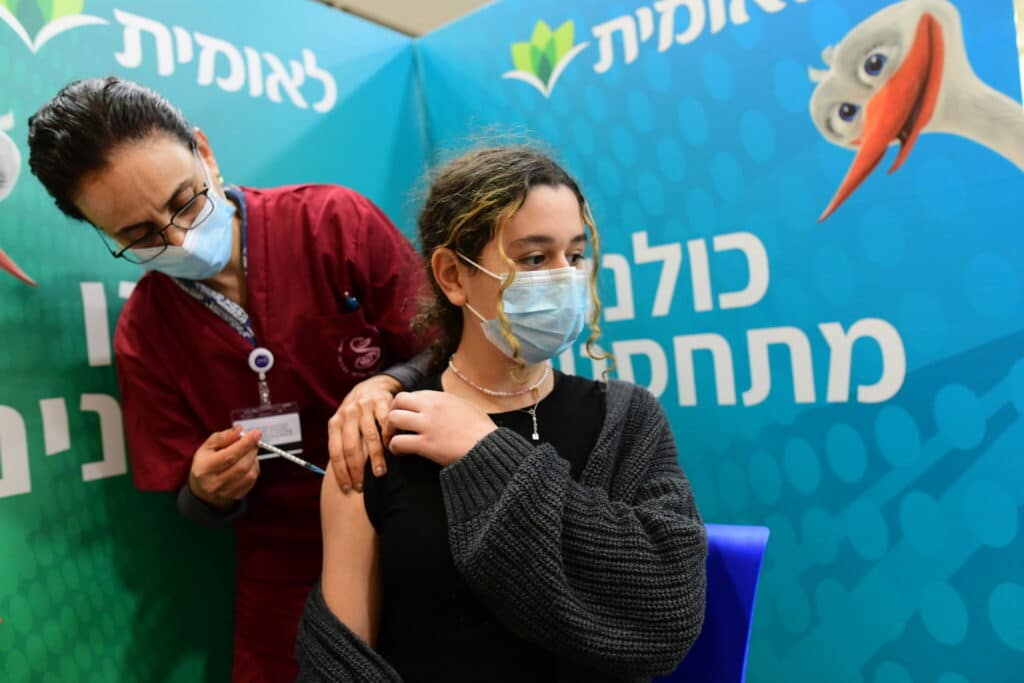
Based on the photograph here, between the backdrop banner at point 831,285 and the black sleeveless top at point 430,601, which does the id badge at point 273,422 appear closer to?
the black sleeveless top at point 430,601

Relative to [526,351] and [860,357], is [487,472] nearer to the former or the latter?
[526,351]

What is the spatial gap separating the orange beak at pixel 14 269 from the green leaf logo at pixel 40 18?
462mm

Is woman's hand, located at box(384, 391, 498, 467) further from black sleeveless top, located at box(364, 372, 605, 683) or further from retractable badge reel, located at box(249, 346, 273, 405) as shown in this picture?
retractable badge reel, located at box(249, 346, 273, 405)

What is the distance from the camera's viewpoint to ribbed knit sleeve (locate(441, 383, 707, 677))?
96 centimetres

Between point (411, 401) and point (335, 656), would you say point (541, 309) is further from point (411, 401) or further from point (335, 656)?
point (335, 656)

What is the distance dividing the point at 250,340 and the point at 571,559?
2.98ft

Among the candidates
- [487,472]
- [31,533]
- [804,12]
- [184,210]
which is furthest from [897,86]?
[31,533]

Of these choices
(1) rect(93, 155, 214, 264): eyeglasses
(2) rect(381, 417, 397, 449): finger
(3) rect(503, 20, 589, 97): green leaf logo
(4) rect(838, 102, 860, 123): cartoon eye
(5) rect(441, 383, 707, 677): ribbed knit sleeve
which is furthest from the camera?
(3) rect(503, 20, 589, 97): green leaf logo

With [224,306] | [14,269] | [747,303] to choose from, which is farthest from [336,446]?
[747,303]

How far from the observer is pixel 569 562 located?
99 centimetres

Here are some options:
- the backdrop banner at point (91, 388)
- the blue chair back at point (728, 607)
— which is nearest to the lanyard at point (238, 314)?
the backdrop banner at point (91, 388)

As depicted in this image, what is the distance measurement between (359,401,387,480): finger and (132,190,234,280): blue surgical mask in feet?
1.63

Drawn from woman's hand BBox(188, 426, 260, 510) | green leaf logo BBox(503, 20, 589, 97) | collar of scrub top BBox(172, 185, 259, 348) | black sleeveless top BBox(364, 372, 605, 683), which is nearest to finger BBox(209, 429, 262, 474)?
woman's hand BBox(188, 426, 260, 510)

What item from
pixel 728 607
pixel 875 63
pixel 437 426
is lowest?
pixel 728 607
